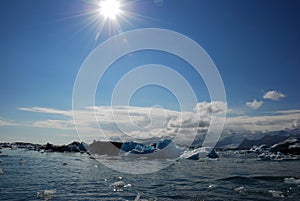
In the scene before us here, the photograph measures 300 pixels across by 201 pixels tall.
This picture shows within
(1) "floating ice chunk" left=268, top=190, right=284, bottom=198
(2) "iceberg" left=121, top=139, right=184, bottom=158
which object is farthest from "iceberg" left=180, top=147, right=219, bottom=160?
(1) "floating ice chunk" left=268, top=190, right=284, bottom=198

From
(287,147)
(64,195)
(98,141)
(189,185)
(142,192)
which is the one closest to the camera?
(64,195)

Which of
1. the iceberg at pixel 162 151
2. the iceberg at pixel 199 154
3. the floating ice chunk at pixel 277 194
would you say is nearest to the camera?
the floating ice chunk at pixel 277 194

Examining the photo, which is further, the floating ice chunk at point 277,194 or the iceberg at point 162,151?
the iceberg at point 162,151

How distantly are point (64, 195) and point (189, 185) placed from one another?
7.94m

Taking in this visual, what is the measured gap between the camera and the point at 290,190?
1648 cm

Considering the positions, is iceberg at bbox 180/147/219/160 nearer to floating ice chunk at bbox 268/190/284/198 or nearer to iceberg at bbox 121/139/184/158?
iceberg at bbox 121/139/184/158

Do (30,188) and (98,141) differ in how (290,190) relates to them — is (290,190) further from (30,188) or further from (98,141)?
(98,141)

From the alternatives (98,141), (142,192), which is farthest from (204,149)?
(142,192)

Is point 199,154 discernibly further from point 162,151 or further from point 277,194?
point 277,194

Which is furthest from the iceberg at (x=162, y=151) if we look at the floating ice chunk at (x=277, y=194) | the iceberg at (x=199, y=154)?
the floating ice chunk at (x=277, y=194)

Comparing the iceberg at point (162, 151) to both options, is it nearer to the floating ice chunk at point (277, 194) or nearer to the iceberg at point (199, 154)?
the iceberg at point (199, 154)

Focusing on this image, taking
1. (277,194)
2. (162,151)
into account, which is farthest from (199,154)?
(277,194)

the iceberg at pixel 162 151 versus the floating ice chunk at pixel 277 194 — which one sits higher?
the iceberg at pixel 162 151

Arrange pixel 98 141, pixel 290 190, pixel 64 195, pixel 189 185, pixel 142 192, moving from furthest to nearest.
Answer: pixel 98 141
pixel 189 185
pixel 290 190
pixel 142 192
pixel 64 195
